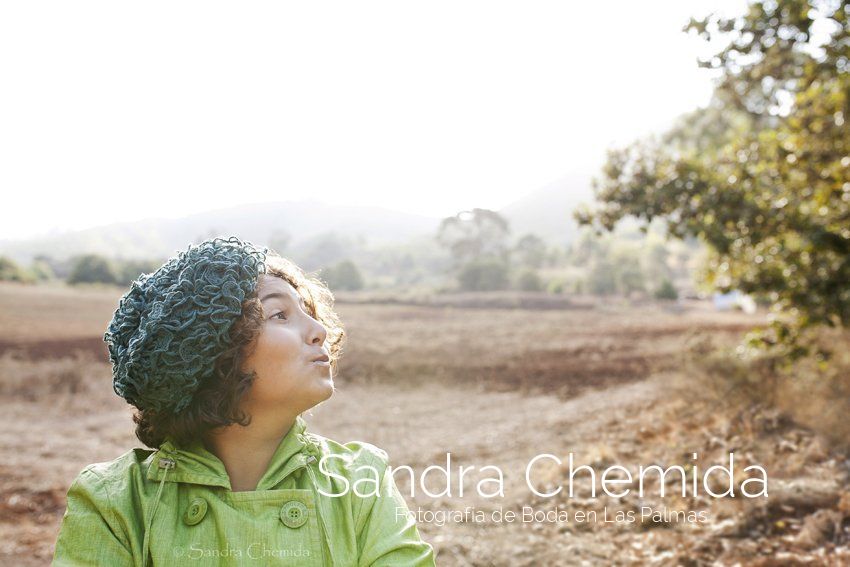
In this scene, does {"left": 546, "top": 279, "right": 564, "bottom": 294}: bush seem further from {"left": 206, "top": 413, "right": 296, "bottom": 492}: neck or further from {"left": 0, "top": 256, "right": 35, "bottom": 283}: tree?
{"left": 206, "top": 413, "right": 296, "bottom": 492}: neck

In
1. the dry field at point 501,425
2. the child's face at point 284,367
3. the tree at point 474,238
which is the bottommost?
the dry field at point 501,425

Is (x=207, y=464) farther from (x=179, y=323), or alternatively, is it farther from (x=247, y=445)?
(x=179, y=323)

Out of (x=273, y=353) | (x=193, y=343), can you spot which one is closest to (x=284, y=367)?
(x=273, y=353)

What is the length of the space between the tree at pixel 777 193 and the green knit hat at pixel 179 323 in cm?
303

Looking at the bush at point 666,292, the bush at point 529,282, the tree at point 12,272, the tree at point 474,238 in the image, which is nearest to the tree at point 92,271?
the tree at point 12,272

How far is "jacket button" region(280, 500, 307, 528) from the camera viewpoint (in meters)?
1.39

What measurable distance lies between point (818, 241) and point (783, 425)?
4.22 feet

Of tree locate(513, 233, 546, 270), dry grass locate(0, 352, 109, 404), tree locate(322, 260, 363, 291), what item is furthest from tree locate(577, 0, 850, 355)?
tree locate(513, 233, 546, 270)

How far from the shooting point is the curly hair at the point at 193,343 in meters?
1.38

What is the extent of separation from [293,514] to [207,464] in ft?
0.72

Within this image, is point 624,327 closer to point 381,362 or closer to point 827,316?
point 381,362

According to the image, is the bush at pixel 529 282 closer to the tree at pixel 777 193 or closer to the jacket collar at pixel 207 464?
the tree at pixel 777 193

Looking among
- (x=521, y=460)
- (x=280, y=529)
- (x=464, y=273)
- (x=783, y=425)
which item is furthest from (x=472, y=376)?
(x=464, y=273)

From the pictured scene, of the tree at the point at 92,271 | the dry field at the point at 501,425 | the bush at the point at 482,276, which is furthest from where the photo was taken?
the bush at the point at 482,276
